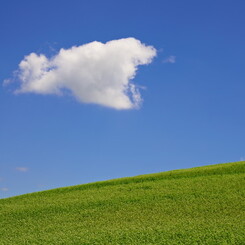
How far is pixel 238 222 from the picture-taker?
13.6m

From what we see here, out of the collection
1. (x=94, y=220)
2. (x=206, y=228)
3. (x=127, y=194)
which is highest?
(x=127, y=194)

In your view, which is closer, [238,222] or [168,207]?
[238,222]

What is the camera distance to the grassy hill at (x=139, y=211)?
508 inches

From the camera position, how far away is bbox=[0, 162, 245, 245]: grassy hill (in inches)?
508

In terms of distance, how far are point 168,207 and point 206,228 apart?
3.91 metres

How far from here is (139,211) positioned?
1677cm

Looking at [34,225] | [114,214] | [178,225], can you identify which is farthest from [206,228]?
[34,225]

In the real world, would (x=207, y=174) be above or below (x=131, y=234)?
above

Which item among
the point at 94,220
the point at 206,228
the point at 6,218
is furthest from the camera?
the point at 6,218

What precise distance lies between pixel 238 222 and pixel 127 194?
25.5 feet

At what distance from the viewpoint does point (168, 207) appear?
16828 mm

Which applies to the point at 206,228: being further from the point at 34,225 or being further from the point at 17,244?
the point at 34,225

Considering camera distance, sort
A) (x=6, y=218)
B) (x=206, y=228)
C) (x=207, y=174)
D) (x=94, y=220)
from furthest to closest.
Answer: (x=207, y=174), (x=6, y=218), (x=94, y=220), (x=206, y=228)

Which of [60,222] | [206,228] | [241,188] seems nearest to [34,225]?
[60,222]
